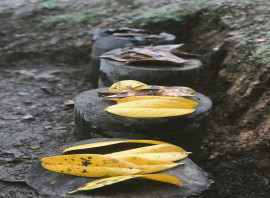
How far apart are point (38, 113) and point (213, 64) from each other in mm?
1762

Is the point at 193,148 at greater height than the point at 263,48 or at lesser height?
lesser

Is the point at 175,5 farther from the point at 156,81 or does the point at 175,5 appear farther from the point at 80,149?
the point at 80,149

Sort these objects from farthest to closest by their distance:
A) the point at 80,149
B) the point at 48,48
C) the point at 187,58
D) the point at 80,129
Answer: the point at 48,48
the point at 187,58
the point at 80,129
the point at 80,149

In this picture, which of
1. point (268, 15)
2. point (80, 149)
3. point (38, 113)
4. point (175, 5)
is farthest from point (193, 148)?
point (175, 5)

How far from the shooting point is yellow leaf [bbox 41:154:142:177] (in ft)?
4.87

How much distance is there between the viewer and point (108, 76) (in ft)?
9.55

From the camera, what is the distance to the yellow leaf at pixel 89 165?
1.49 meters

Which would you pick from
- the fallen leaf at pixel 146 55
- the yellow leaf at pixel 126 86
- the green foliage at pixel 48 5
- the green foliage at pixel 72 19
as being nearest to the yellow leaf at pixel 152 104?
the yellow leaf at pixel 126 86

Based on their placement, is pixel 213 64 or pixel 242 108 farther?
pixel 213 64

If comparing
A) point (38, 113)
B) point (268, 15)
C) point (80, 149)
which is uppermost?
point (268, 15)

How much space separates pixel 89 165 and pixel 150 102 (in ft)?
2.05

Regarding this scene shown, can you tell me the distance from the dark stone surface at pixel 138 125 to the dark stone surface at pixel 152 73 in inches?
21.5

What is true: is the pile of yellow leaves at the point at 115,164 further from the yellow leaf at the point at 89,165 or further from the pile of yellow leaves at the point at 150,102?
the pile of yellow leaves at the point at 150,102

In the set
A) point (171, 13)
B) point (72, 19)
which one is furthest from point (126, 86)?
point (72, 19)
